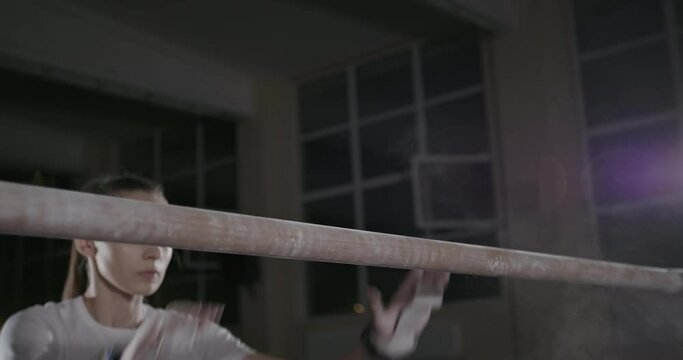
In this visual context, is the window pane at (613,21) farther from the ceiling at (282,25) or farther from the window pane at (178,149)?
the window pane at (178,149)

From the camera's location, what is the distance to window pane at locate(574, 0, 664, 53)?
2279mm

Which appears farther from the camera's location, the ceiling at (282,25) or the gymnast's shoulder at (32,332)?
the ceiling at (282,25)

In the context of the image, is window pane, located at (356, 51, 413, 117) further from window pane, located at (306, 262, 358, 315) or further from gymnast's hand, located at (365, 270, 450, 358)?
gymnast's hand, located at (365, 270, 450, 358)

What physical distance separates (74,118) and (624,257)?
299cm

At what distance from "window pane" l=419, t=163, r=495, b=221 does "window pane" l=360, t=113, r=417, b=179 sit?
33cm

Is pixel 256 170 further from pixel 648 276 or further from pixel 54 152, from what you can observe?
pixel 648 276

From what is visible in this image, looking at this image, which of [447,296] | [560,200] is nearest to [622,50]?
[560,200]

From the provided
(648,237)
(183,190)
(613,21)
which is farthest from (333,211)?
(648,237)

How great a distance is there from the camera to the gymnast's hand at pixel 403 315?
1.05 metres

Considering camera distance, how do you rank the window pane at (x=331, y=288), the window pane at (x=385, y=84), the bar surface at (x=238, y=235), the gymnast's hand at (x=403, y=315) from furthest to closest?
1. the window pane at (x=331, y=288)
2. the window pane at (x=385, y=84)
3. the gymnast's hand at (x=403, y=315)
4. the bar surface at (x=238, y=235)

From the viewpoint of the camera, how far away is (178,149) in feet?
13.5

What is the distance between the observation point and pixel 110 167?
4.07 m

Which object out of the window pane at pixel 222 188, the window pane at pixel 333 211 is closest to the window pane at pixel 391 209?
the window pane at pixel 333 211

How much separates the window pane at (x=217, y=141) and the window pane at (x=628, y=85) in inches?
83.8
